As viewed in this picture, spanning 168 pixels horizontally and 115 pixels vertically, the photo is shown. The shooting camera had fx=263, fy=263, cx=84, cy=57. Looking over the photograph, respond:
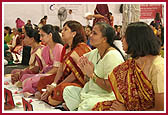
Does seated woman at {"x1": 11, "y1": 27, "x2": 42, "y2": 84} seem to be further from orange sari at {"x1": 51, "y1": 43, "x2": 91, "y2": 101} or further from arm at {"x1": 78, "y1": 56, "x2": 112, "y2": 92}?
arm at {"x1": 78, "y1": 56, "x2": 112, "y2": 92}

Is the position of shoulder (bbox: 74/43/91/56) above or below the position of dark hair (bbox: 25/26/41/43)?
below

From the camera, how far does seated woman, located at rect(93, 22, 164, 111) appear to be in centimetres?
176

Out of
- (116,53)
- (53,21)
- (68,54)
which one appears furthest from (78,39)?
(53,21)

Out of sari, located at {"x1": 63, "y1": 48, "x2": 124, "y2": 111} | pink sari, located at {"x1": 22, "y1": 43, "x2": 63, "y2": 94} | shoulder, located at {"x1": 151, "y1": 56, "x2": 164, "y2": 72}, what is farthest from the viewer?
pink sari, located at {"x1": 22, "y1": 43, "x2": 63, "y2": 94}

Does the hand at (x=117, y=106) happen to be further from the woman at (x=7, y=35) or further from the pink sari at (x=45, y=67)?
the woman at (x=7, y=35)

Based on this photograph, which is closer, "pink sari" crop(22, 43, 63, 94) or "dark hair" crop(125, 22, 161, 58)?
"dark hair" crop(125, 22, 161, 58)

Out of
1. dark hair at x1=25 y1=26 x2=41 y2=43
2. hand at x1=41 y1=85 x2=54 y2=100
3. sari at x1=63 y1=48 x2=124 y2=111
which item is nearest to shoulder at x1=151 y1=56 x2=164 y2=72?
sari at x1=63 y1=48 x2=124 y2=111

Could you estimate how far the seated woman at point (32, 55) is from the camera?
3.88 metres

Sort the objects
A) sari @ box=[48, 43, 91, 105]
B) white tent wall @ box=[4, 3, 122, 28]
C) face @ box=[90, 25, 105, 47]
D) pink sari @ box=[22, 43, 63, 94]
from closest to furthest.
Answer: face @ box=[90, 25, 105, 47], sari @ box=[48, 43, 91, 105], pink sari @ box=[22, 43, 63, 94], white tent wall @ box=[4, 3, 122, 28]

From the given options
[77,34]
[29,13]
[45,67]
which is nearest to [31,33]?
[45,67]

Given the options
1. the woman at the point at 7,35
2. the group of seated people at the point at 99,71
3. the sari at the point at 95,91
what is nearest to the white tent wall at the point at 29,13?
the woman at the point at 7,35

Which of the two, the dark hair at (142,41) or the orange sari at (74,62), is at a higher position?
the dark hair at (142,41)

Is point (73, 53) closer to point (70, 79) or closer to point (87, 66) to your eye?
point (70, 79)

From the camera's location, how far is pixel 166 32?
1.91 meters
